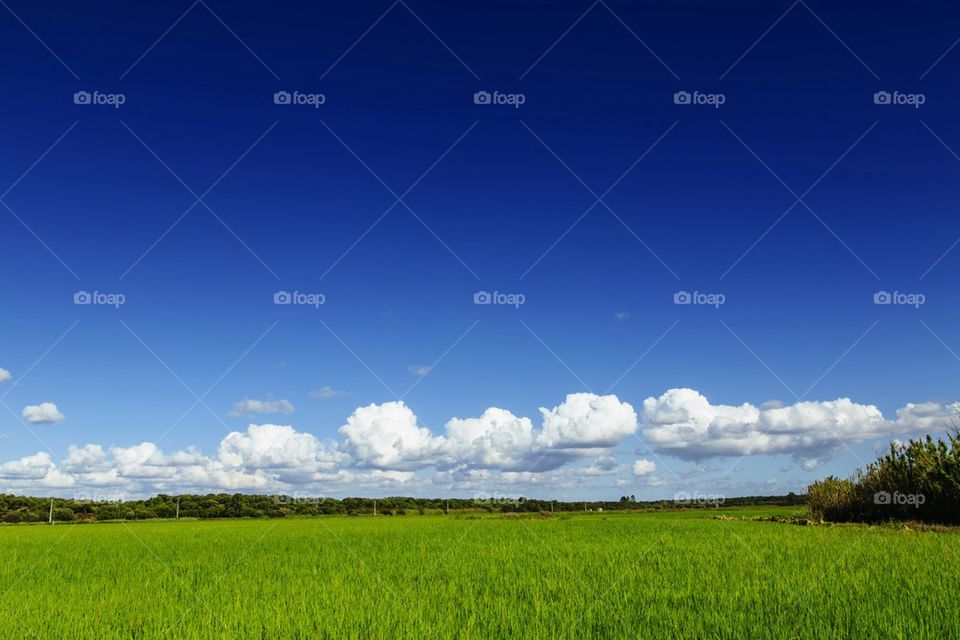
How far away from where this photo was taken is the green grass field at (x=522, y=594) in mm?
7121

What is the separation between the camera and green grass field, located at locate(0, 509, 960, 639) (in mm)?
7121

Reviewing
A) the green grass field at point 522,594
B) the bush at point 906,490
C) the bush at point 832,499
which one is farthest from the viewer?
the bush at point 832,499

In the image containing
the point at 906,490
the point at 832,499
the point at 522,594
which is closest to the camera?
the point at 522,594

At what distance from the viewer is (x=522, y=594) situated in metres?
9.55

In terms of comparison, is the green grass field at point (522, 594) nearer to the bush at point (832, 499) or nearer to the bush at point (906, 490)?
the bush at point (906, 490)

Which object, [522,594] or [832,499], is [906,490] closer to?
[832,499]

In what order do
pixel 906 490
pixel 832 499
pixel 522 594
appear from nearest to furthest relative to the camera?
pixel 522 594 → pixel 906 490 → pixel 832 499

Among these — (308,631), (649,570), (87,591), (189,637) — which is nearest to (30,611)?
(87,591)

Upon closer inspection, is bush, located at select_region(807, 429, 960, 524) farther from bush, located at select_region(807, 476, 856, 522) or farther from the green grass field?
the green grass field

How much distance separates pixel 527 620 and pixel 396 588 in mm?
3409

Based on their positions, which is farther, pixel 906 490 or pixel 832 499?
pixel 832 499

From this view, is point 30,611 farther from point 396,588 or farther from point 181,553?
point 181,553

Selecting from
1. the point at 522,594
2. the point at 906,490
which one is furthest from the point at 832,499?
the point at 522,594

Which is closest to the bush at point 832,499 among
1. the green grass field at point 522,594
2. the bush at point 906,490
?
the bush at point 906,490
